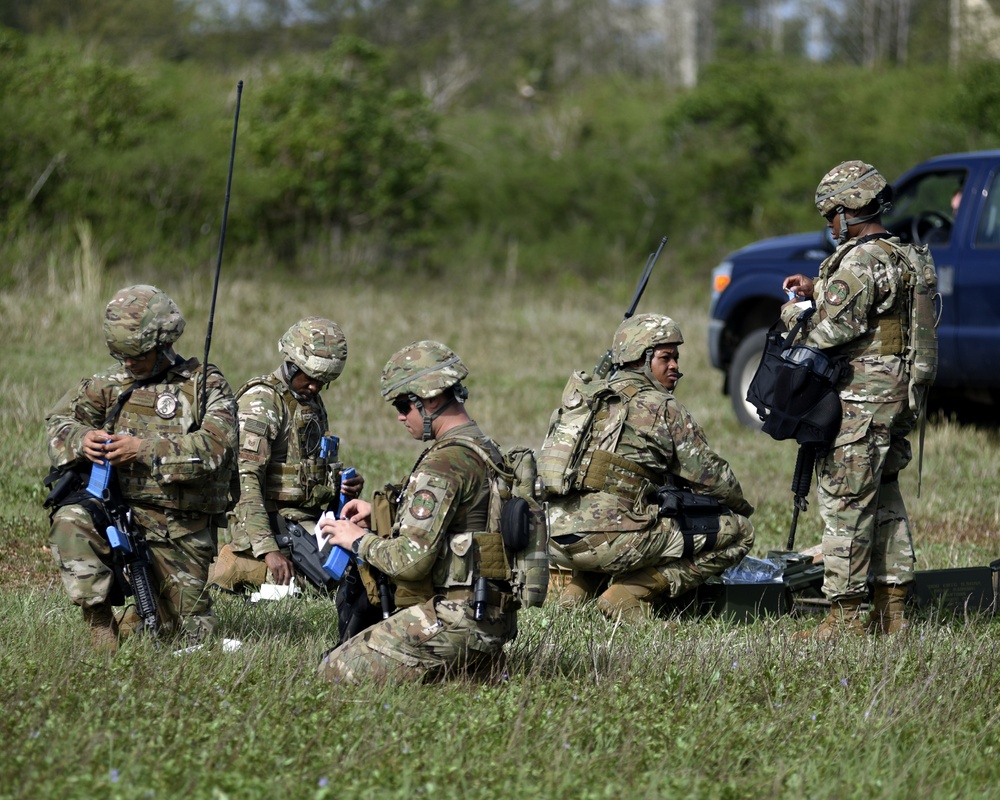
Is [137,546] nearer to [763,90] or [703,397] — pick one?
[703,397]

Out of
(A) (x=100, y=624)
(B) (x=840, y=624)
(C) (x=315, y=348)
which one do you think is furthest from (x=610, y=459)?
(A) (x=100, y=624)

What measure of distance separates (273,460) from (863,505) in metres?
2.53

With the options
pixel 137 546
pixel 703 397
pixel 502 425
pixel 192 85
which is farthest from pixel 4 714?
pixel 192 85

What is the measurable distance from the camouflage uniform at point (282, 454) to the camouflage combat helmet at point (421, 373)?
1.44m

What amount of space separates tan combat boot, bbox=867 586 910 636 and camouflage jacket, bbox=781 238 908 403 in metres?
0.88

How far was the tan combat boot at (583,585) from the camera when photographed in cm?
632

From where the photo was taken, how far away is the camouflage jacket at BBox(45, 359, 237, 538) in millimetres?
4992

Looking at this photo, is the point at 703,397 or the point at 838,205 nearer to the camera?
the point at 838,205

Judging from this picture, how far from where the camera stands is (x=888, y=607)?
6117mm

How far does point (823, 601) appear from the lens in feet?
21.4

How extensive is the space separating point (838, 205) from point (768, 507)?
9.95 ft

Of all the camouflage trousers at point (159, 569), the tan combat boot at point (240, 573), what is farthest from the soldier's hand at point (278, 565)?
the camouflage trousers at point (159, 569)

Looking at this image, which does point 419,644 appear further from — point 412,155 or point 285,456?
point 412,155

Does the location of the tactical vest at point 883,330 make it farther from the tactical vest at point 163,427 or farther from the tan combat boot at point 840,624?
the tactical vest at point 163,427
